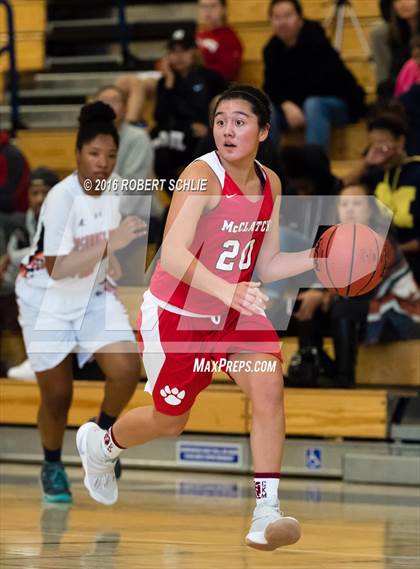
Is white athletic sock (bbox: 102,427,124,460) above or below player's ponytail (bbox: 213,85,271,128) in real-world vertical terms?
below

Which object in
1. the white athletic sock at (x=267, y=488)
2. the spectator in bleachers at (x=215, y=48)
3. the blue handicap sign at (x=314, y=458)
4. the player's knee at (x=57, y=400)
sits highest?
the spectator in bleachers at (x=215, y=48)

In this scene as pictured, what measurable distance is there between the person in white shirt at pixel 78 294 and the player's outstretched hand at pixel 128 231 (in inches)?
2.9

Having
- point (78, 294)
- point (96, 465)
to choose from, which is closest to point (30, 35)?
point (78, 294)

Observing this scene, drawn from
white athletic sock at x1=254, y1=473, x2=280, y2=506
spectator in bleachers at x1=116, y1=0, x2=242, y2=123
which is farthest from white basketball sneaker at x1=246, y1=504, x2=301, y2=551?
spectator in bleachers at x1=116, y1=0, x2=242, y2=123

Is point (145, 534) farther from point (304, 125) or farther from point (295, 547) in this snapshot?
point (304, 125)

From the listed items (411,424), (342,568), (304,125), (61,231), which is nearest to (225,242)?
(342,568)

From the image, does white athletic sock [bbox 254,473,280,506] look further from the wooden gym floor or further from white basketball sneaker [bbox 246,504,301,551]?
the wooden gym floor

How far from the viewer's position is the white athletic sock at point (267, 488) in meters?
4.14

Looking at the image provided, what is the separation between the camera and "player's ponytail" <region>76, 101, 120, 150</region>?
5.85 metres

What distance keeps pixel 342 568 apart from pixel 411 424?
9.92 feet

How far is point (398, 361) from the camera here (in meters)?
7.52

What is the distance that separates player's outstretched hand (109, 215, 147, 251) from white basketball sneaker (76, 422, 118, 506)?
0.85 meters

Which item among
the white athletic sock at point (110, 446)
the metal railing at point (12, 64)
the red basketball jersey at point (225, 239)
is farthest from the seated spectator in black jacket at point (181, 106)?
the red basketball jersey at point (225, 239)

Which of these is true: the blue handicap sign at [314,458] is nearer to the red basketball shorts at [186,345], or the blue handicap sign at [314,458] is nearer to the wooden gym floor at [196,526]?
the wooden gym floor at [196,526]
